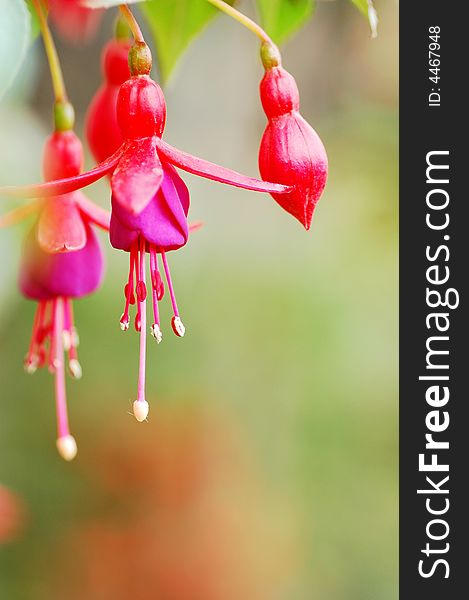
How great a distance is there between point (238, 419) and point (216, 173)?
4.70 feet

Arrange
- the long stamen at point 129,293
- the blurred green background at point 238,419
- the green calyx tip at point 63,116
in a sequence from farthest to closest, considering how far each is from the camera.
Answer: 1. the blurred green background at point 238,419
2. the green calyx tip at point 63,116
3. the long stamen at point 129,293

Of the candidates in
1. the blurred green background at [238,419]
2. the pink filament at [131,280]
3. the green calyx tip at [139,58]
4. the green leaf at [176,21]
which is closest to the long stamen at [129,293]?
the pink filament at [131,280]

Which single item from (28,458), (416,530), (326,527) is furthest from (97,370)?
(416,530)

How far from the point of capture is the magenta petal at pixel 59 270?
0.62 m

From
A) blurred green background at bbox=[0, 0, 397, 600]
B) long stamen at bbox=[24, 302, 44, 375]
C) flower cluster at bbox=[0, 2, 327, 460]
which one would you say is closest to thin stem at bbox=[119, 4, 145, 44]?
flower cluster at bbox=[0, 2, 327, 460]

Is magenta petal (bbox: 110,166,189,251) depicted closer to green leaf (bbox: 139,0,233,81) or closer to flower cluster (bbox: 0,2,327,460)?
flower cluster (bbox: 0,2,327,460)

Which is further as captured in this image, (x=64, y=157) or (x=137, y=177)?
(x=64, y=157)

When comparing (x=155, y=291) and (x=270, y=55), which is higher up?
(x=270, y=55)

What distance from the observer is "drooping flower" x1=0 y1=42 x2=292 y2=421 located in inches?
18.3

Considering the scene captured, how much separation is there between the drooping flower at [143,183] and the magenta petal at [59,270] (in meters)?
0.08

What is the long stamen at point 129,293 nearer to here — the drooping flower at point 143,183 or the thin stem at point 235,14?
the drooping flower at point 143,183

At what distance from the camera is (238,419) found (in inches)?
74.0

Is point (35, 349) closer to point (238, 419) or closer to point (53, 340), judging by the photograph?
point (53, 340)

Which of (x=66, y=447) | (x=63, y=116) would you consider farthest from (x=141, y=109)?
(x=66, y=447)
